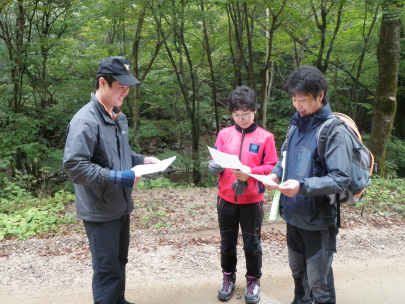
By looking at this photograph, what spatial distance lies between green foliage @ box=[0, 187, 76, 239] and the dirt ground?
0.70ft

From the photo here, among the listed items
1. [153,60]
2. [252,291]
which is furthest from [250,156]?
[153,60]

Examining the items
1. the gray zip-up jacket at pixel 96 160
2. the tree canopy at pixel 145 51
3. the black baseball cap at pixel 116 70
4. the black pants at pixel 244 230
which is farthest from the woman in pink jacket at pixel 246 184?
the tree canopy at pixel 145 51

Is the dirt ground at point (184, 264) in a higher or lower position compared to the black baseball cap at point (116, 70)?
lower

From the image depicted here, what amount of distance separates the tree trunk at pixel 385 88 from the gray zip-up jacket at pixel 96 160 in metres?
6.92

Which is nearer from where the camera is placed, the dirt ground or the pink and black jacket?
the pink and black jacket

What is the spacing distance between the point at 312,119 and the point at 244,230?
1.27 metres

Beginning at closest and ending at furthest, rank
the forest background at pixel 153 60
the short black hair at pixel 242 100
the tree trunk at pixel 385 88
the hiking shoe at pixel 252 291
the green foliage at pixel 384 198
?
the short black hair at pixel 242 100 → the hiking shoe at pixel 252 291 → the green foliage at pixel 384 198 → the tree trunk at pixel 385 88 → the forest background at pixel 153 60

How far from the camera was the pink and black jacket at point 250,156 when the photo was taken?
2867mm

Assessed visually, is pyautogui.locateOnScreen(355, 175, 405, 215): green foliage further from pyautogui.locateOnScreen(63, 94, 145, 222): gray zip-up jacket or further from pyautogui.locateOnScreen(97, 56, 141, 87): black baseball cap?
pyautogui.locateOnScreen(97, 56, 141, 87): black baseball cap

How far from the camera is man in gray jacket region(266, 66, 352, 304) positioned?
2.06 meters

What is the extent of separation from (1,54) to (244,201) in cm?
898

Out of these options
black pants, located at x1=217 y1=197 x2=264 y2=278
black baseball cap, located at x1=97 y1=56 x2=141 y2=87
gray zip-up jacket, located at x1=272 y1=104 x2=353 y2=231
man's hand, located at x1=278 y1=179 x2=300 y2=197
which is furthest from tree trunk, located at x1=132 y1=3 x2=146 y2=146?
man's hand, located at x1=278 y1=179 x2=300 y2=197

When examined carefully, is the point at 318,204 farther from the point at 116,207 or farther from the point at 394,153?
the point at 394,153

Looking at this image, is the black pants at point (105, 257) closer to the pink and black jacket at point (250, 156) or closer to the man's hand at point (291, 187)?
the pink and black jacket at point (250, 156)
